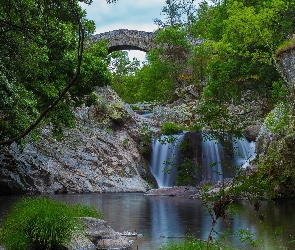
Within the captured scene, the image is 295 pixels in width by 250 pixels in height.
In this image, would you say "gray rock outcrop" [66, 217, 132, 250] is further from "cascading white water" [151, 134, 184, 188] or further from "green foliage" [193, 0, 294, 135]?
"cascading white water" [151, 134, 184, 188]

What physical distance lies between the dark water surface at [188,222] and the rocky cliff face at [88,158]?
7.74 meters

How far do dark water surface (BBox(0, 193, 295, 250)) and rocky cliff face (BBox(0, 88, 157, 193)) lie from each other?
7.74 meters

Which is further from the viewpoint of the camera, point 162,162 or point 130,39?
point 130,39

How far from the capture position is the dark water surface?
11125 mm

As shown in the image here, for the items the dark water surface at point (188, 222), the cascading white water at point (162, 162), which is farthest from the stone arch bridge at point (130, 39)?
the dark water surface at point (188, 222)

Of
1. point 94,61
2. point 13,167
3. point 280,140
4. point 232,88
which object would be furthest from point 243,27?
point 13,167

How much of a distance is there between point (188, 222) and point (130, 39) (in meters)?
36.2

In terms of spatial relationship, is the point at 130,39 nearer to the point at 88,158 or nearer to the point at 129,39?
the point at 129,39

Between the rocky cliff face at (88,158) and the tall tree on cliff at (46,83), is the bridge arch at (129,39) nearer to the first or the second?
the rocky cliff face at (88,158)

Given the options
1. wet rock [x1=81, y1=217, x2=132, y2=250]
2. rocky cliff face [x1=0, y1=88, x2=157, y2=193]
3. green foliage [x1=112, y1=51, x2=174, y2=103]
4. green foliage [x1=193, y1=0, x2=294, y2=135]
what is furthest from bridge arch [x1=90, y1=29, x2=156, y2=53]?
wet rock [x1=81, y1=217, x2=132, y2=250]

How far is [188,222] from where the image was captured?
14898mm

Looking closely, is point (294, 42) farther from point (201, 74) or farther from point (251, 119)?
point (201, 74)

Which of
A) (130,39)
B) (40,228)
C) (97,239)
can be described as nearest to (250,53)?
(130,39)

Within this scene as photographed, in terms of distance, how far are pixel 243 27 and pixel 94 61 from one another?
584 inches
